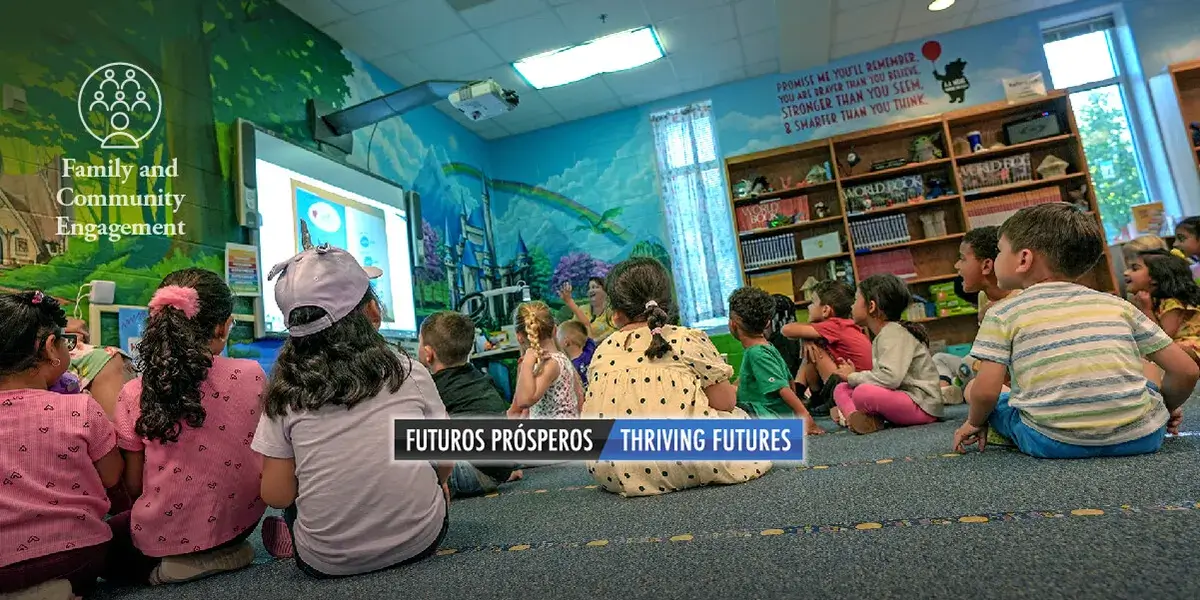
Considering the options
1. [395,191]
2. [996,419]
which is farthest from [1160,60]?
[395,191]

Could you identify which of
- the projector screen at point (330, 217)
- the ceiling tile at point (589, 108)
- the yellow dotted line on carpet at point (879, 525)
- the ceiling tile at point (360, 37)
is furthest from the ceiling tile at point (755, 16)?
the yellow dotted line on carpet at point (879, 525)

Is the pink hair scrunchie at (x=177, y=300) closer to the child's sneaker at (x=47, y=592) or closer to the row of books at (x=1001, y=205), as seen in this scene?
the child's sneaker at (x=47, y=592)

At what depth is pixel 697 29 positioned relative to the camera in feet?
16.1

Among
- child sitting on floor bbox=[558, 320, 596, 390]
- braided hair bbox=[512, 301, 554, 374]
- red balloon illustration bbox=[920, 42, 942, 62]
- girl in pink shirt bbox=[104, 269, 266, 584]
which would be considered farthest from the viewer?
red balloon illustration bbox=[920, 42, 942, 62]

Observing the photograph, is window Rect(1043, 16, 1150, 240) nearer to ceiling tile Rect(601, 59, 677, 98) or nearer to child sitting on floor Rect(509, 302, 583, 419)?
Answer: ceiling tile Rect(601, 59, 677, 98)

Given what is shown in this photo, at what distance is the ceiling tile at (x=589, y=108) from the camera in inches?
234

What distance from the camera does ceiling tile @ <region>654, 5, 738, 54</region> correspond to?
185 inches

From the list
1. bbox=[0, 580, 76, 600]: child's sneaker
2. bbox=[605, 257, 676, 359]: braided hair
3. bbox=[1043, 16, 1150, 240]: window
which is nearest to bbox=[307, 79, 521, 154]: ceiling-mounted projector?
bbox=[605, 257, 676, 359]: braided hair

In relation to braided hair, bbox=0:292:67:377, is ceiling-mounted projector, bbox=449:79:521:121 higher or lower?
higher

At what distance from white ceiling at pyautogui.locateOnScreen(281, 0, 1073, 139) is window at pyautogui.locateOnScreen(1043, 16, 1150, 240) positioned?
40cm

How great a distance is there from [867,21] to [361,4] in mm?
3633

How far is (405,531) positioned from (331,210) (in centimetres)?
313

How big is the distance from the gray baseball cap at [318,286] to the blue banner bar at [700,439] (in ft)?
2.63

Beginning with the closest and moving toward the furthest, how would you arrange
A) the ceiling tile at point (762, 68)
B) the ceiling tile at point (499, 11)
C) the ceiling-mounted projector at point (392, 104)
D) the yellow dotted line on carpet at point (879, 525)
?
the yellow dotted line on carpet at point (879, 525) → the ceiling-mounted projector at point (392, 104) → the ceiling tile at point (499, 11) → the ceiling tile at point (762, 68)
